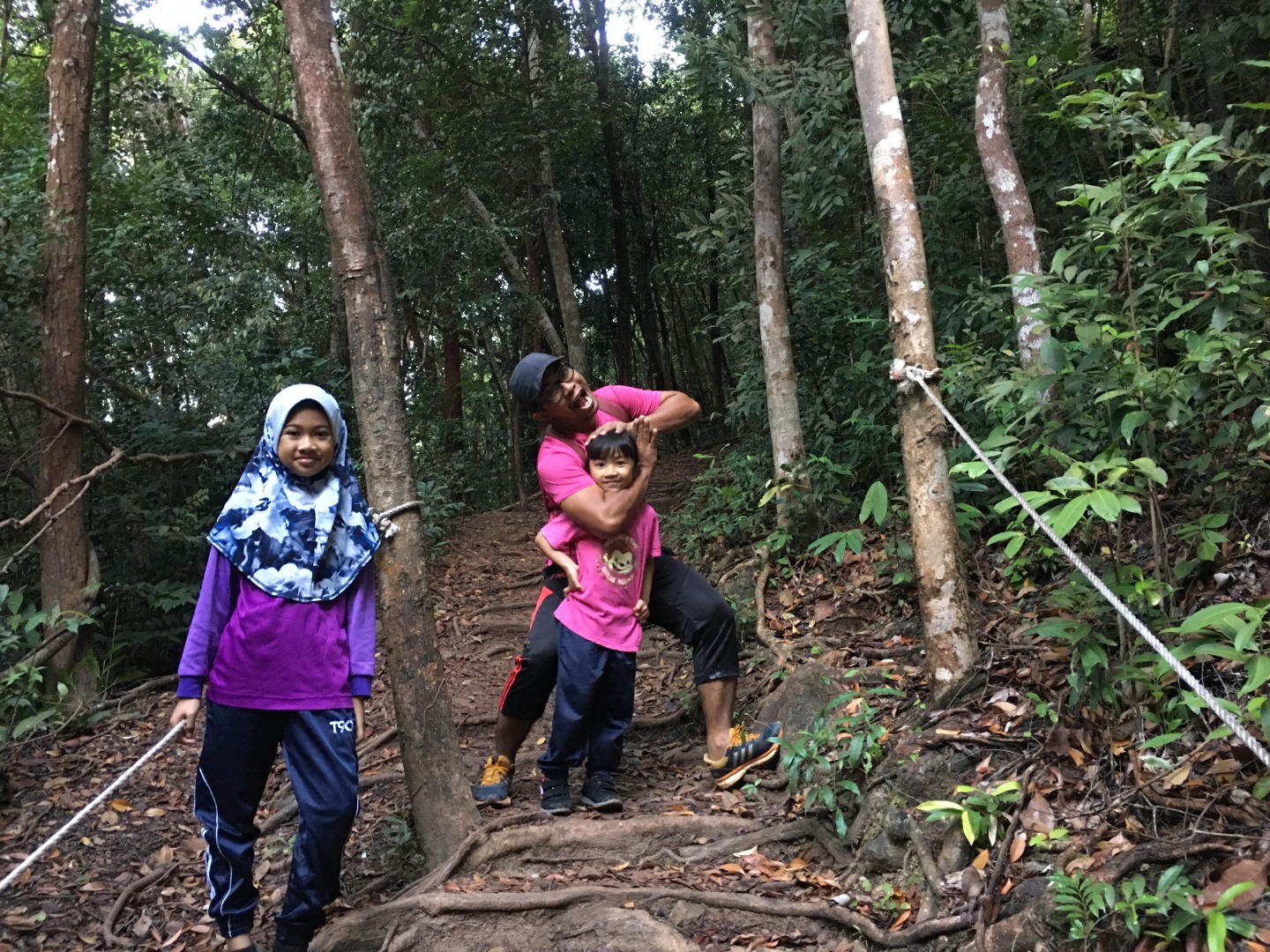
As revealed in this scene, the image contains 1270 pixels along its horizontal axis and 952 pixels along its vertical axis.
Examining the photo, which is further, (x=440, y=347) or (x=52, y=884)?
(x=440, y=347)

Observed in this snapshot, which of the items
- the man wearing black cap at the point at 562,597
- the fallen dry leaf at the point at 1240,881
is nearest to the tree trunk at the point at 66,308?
the man wearing black cap at the point at 562,597

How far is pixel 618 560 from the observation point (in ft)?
14.0

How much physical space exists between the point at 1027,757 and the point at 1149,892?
0.85m

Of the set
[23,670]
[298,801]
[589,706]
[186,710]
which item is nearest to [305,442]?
[186,710]

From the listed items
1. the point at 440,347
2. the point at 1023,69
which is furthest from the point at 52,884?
the point at 440,347

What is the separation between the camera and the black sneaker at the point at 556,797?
13.5ft

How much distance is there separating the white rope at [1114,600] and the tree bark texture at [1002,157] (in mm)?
1349

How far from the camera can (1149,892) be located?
2.35 meters

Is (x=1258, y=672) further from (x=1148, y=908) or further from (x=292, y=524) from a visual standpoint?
(x=292, y=524)

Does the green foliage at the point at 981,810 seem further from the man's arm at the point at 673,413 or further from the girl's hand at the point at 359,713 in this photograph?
the man's arm at the point at 673,413

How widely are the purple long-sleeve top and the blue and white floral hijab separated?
6cm

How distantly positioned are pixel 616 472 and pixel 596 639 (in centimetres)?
78

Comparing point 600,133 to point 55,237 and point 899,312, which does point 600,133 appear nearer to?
point 55,237

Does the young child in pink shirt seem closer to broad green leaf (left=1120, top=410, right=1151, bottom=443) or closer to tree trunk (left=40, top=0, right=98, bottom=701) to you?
broad green leaf (left=1120, top=410, right=1151, bottom=443)
